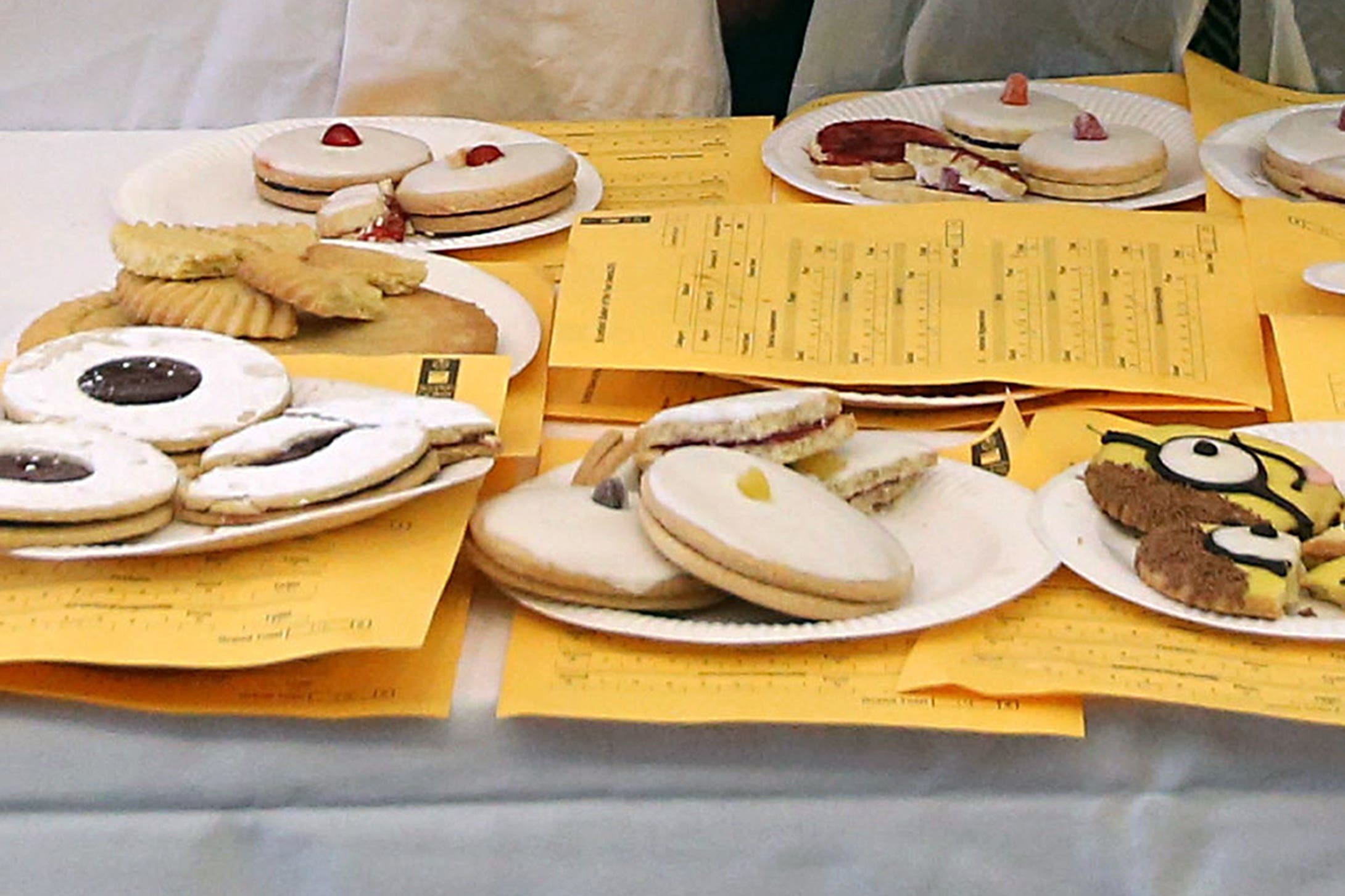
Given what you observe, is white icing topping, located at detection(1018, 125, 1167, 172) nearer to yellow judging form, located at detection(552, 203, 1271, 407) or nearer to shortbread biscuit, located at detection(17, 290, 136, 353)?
yellow judging form, located at detection(552, 203, 1271, 407)

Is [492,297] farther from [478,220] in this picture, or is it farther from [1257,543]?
[1257,543]

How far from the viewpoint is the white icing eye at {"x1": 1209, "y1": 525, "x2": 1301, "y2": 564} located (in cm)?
56

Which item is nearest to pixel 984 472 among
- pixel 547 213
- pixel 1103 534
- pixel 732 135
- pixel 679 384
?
pixel 1103 534

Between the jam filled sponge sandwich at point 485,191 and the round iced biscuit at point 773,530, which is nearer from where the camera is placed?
the round iced biscuit at point 773,530

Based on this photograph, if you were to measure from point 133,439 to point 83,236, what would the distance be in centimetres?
45

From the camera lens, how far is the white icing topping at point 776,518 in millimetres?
544

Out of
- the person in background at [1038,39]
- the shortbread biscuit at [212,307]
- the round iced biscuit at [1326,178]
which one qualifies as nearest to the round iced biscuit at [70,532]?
the shortbread biscuit at [212,307]

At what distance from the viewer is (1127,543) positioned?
1.98ft

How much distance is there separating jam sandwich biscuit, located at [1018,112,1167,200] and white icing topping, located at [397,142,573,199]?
0.97 feet

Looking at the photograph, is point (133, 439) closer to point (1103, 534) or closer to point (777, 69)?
point (1103, 534)

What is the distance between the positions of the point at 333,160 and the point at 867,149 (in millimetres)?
347

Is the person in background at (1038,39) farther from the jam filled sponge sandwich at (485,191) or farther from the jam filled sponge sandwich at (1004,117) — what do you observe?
the jam filled sponge sandwich at (485,191)

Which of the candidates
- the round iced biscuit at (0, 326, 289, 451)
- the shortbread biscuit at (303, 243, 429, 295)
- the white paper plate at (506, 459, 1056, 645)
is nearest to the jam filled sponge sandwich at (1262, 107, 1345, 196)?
the white paper plate at (506, 459, 1056, 645)

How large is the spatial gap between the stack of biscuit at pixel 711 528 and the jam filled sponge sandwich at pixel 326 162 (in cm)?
44
